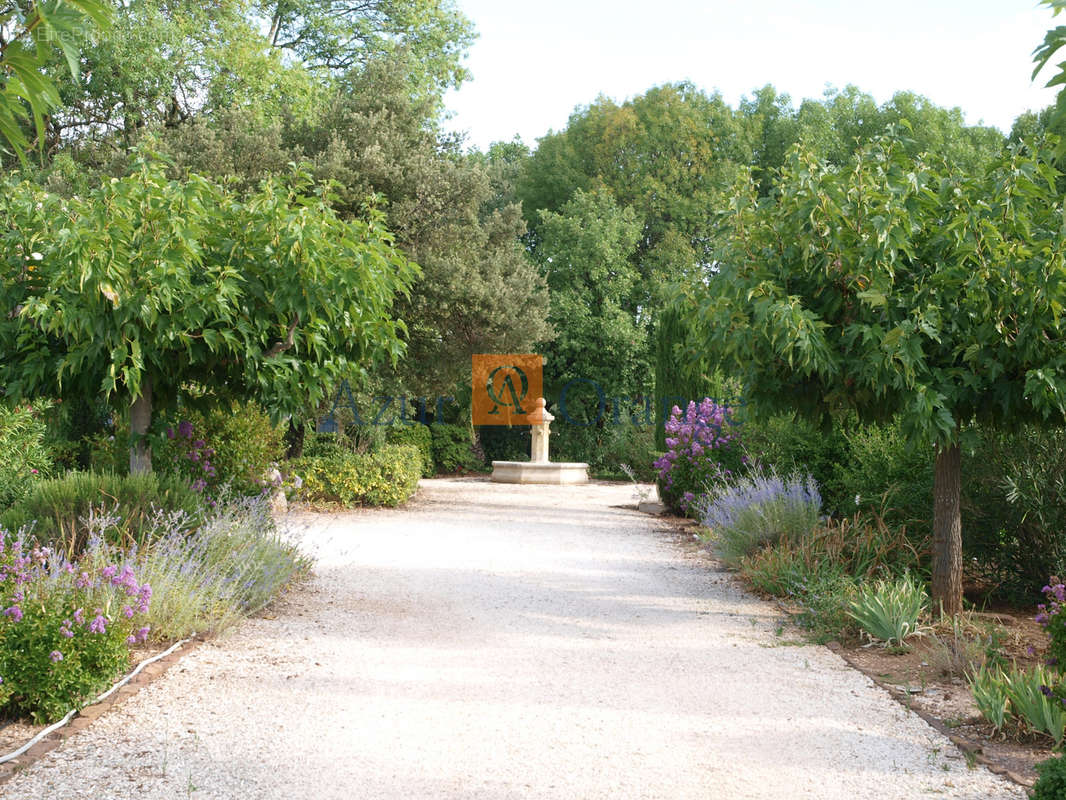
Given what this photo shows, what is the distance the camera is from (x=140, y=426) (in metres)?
7.54

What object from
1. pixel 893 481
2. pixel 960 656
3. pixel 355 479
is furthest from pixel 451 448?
pixel 960 656

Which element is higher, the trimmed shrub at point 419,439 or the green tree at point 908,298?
the green tree at point 908,298

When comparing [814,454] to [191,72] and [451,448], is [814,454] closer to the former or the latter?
[451,448]

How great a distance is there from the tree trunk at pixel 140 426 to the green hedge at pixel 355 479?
5.49 metres

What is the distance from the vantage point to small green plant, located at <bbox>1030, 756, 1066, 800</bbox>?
2890 millimetres

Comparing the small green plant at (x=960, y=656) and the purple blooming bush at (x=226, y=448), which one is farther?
the purple blooming bush at (x=226, y=448)

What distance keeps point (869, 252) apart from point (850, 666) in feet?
7.90

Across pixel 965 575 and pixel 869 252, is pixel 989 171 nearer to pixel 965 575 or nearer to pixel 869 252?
pixel 869 252

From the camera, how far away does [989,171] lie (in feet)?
19.0

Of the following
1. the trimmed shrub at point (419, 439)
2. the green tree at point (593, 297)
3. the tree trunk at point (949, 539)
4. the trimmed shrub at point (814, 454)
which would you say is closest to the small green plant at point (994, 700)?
the tree trunk at point (949, 539)

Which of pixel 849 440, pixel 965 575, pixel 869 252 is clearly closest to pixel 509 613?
pixel 869 252

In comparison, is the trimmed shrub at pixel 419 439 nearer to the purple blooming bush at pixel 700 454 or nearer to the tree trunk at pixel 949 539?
the purple blooming bush at pixel 700 454

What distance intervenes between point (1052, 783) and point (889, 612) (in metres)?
3.04

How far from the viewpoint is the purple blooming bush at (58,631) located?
407 cm
